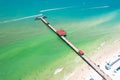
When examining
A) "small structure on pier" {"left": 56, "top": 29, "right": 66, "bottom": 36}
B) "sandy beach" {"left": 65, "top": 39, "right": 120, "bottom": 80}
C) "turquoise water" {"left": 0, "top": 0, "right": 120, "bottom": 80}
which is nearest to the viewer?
"sandy beach" {"left": 65, "top": 39, "right": 120, "bottom": 80}

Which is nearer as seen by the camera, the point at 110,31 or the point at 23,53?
the point at 23,53

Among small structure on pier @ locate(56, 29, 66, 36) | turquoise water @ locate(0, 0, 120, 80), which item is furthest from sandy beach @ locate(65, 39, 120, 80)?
small structure on pier @ locate(56, 29, 66, 36)

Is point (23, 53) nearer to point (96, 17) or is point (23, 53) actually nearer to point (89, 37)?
point (89, 37)

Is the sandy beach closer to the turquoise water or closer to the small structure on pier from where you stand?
the turquoise water

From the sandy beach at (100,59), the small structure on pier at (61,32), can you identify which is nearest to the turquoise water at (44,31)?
the small structure on pier at (61,32)

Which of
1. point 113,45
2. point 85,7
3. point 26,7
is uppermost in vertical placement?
point 26,7

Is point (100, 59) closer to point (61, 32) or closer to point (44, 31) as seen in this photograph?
point (61, 32)

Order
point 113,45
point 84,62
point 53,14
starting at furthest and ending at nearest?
point 53,14 → point 113,45 → point 84,62

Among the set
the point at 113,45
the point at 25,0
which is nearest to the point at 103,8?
the point at 113,45
